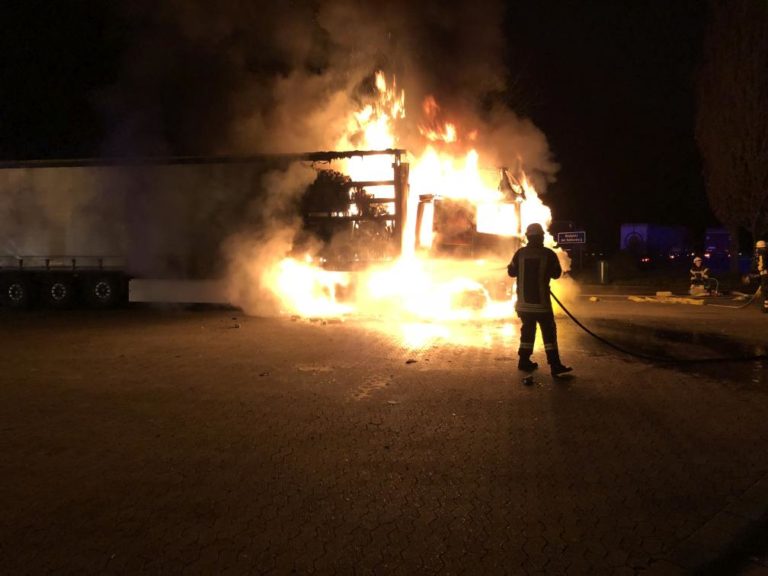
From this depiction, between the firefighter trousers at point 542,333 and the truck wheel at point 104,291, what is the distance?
1109 centimetres

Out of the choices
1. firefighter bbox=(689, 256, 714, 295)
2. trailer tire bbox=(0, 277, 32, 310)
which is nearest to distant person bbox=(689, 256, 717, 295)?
firefighter bbox=(689, 256, 714, 295)

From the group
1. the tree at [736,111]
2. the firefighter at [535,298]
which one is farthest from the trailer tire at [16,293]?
the tree at [736,111]

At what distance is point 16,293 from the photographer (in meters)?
15.3

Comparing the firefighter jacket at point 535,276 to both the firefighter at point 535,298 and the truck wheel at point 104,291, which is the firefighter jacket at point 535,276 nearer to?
the firefighter at point 535,298

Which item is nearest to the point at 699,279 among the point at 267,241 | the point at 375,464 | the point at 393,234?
the point at 393,234

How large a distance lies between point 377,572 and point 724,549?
5.81ft

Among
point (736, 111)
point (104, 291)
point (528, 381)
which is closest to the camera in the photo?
point (528, 381)

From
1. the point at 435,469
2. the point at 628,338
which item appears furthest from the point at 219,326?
the point at 435,469

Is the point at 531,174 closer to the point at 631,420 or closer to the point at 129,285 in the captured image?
the point at 129,285

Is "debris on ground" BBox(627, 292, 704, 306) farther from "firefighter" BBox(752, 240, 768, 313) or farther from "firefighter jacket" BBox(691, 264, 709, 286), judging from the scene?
"firefighter" BBox(752, 240, 768, 313)

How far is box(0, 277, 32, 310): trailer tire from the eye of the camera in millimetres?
15156

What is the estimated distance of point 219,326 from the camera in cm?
1139

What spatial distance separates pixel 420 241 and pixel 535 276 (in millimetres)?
5380

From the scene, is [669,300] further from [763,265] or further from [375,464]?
[375,464]
